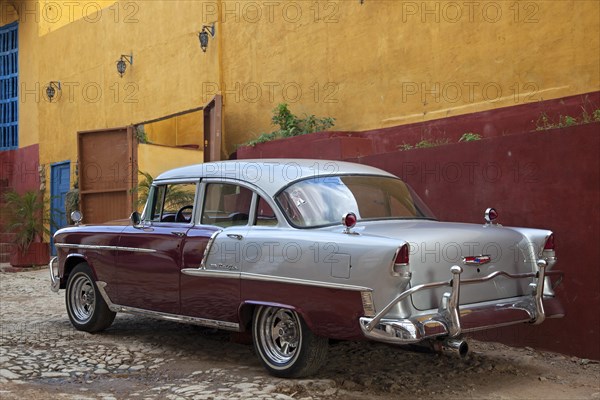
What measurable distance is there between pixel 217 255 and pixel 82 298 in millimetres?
2331

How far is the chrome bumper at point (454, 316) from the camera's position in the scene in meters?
4.27

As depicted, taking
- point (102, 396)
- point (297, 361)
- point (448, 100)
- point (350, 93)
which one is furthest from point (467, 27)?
point (102, 396)

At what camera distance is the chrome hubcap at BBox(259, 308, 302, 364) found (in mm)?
5012

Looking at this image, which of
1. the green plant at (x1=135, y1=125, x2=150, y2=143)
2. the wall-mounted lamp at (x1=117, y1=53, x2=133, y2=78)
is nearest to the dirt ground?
the green plant at (x1=135, y1=125, x2=150, y2=143)

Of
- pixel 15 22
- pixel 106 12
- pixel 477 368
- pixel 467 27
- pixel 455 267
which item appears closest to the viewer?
pixel 455 267

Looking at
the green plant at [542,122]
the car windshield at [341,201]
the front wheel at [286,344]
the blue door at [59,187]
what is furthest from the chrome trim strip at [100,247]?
the blue door at [59,187]

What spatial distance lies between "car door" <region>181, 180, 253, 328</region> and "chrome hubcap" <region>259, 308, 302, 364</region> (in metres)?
0.24

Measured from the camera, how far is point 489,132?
330 inches

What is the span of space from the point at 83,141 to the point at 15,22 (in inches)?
235

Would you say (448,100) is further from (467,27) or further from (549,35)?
(549,35)

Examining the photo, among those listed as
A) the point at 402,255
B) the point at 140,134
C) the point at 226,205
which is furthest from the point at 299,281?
the point at 140,134

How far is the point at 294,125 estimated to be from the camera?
34.6 feet

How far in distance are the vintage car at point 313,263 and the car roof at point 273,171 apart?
0.01 m

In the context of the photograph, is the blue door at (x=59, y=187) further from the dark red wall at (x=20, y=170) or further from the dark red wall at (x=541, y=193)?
the dark red wall at (x=541, y=193)
